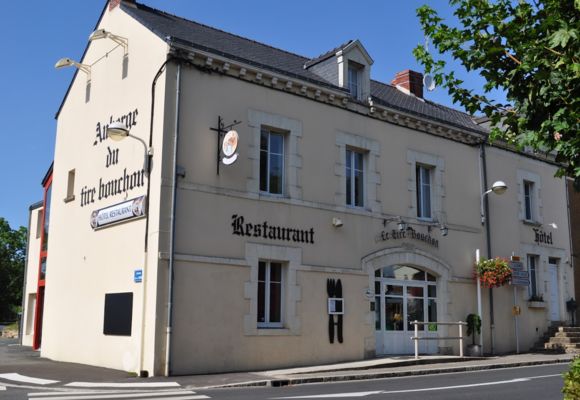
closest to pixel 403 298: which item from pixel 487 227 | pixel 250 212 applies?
pixel 487 227

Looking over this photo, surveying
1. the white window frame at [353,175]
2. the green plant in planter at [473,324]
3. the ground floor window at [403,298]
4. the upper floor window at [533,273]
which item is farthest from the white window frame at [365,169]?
the upper floor window at [533,273]

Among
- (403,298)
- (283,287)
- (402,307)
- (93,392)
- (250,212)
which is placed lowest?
(93,392)

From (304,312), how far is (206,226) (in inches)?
129

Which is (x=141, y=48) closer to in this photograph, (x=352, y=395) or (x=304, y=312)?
(x=304, y=312)

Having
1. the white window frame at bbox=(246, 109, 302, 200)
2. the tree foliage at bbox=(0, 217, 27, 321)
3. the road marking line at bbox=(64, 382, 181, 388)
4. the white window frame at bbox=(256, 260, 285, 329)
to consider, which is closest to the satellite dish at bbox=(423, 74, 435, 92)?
the white window frame at bbox=(246, 109, 302, 200)

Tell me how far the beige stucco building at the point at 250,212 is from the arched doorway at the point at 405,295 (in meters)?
0.05

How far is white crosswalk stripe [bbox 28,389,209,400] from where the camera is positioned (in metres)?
9.73

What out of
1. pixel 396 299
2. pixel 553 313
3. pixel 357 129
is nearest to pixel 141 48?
pixel 357 129

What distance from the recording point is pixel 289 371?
1352cm

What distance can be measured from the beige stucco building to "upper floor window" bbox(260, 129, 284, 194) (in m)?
0.04

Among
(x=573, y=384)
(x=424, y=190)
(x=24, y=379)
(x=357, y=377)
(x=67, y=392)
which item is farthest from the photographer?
(x=424, y=190)

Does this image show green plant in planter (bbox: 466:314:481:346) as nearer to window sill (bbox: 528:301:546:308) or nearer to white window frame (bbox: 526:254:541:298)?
window sill (bbox: 528:301:546:308)

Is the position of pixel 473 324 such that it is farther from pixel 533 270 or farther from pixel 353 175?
pixel 353 175

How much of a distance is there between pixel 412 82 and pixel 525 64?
1746 centimetres
